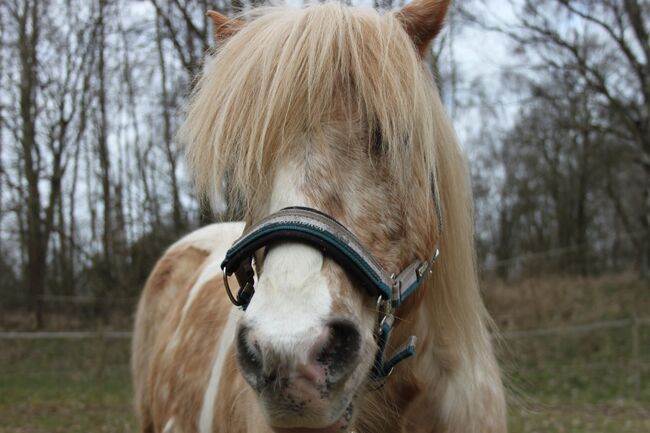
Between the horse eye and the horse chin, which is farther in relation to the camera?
the horse eye

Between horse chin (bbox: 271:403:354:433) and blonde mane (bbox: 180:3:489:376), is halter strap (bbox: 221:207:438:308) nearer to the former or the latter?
blonde mane (bbox: 180:3:489:376)

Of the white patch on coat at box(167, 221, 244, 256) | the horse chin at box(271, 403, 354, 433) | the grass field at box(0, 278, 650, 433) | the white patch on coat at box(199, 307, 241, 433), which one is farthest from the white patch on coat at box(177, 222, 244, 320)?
the grass field at box(0, 278, 650, 433)

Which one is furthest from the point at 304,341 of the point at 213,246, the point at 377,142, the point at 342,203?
the point at 213,246

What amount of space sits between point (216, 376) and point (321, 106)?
1.50 meters

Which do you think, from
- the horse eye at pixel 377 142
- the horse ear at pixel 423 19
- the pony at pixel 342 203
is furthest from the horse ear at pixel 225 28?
the horse eye at pixel 377 142

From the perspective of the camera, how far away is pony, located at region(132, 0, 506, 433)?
1406 millimetres

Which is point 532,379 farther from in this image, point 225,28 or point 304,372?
point 304,372

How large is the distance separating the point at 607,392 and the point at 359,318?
10.0 m

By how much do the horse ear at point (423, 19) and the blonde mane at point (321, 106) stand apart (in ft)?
0.17

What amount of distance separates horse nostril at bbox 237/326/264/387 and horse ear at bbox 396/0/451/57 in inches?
46.7

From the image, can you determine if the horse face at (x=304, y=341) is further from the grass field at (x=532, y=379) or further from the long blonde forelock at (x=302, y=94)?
the grass field at (x=532, y=379)

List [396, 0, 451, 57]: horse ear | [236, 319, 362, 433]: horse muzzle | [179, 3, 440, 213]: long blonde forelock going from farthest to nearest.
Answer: [396, 0, 451, 57]: horse ear < [179, 3, 440, 213]: long blonde forelock < [236, 319, 362, 433]: horse muzzle

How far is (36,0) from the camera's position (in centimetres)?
1582

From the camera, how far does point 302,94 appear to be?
1767mm
